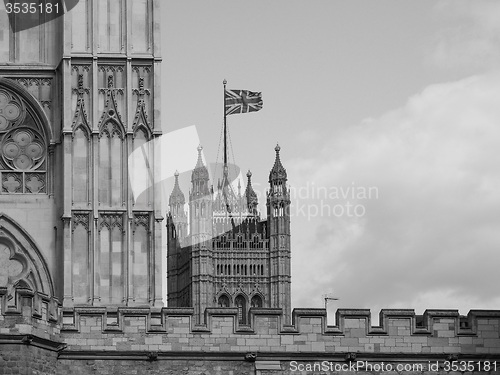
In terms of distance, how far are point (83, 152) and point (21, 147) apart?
6.36 feet

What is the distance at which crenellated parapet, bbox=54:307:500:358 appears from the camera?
106ft

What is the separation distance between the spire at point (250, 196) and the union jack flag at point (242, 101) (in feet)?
301

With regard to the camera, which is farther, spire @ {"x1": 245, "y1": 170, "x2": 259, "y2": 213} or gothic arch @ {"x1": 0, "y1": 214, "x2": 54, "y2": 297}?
spire @ {"x1": 245, "y1": 170, "x2": 259, "y2": 213}

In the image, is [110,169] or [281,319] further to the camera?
[110,169]

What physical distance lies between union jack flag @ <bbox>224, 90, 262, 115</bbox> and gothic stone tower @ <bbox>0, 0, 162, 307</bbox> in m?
25.6

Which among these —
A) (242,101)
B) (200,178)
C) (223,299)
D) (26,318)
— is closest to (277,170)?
(200,178)

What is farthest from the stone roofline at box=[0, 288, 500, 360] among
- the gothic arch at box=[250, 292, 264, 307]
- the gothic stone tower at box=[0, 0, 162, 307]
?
the gothic arch at box=[250, 292, 264, 307]

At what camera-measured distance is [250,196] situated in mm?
Answer: 171625

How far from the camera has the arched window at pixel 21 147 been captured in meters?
42.5

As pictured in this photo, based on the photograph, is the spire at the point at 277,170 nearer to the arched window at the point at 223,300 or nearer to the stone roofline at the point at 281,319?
the arched window at the point at 223,300

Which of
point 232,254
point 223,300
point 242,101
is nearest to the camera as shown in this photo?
point 242,101

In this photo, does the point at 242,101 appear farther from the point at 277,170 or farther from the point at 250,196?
the point at 250,196

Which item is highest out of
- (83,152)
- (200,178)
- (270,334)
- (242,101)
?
(200,178)

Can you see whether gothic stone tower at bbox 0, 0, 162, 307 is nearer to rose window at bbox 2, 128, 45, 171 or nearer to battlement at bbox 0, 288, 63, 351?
rose window at bbox 2, 128, 45, 171
